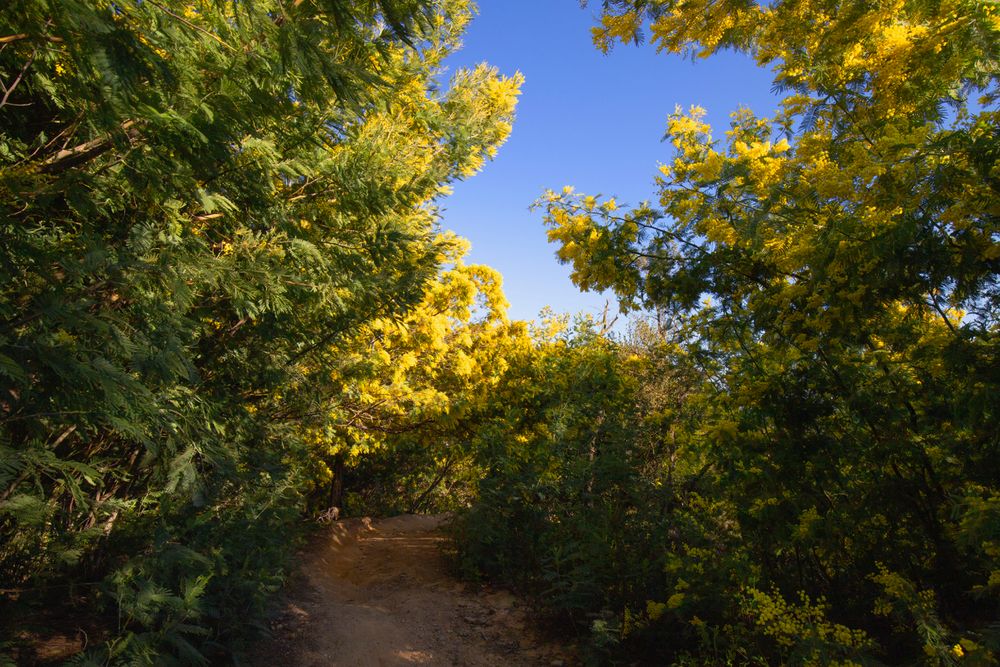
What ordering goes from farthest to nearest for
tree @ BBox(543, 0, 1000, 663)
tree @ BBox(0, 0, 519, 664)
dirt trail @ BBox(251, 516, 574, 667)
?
1. dirt trail @ BBox(251, 516, 574, 667)
2. tree @ BBox(543, 0, 1000, 663)
3. tree @ BBox(0, 0, 519, 664)

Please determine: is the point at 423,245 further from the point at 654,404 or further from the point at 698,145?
the point at 654,404

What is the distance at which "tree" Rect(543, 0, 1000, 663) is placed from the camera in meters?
2.91

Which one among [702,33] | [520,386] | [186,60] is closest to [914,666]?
[702,33]

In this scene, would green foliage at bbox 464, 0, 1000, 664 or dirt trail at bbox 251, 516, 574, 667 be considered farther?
dirt trail at bbox 251, 516, 574, 667

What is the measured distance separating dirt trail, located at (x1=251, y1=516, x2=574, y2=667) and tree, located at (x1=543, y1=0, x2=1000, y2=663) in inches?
96.4

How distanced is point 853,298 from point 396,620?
5.99 m

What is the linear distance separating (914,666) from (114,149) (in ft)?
17.6

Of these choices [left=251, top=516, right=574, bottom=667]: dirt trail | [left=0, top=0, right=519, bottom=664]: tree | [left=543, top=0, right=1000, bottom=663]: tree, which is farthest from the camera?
[left=251, top=516, right=574, bottom=667]: dirt trail

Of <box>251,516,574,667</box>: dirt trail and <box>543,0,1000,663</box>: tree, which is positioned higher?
<box>543,0,1000,663</box>: tree

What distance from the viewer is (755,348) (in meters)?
4.85

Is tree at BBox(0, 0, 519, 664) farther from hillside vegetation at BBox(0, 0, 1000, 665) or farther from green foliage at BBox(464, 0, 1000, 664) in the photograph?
green foliage at BBox(464, 0, 1000, 664)

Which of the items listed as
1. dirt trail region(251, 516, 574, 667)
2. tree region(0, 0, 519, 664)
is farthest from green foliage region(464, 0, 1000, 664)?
tree region(0, 0, 519, 664)

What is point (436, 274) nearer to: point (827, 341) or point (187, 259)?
point (187, 259)

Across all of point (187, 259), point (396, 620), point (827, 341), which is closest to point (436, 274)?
point (187, 259)
